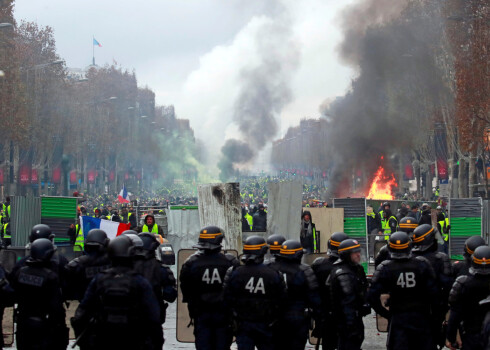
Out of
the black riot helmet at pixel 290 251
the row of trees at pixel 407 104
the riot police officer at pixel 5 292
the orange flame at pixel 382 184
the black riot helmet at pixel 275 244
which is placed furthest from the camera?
the orange flame at pixel 382 184

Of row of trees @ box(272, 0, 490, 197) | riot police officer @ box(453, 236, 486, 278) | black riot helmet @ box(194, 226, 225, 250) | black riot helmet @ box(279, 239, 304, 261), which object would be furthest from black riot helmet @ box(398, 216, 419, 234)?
row of trees @ box(272, 0, 490, 197)

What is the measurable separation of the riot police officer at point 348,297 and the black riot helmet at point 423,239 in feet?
2.32

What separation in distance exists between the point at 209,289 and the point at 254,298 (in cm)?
68

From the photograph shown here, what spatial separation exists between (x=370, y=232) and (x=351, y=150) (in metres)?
28.5

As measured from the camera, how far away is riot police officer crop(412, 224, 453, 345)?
27.4 feet

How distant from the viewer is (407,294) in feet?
26.2

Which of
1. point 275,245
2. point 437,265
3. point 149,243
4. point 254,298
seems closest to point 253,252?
point 254,298

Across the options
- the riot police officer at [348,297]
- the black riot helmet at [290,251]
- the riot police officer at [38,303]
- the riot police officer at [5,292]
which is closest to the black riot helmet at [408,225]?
the riot police officer at [348,297]

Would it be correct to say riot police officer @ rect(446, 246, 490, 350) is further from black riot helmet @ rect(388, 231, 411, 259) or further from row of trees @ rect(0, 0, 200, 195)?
row of trees @ rect(0, 0, 200, 195)

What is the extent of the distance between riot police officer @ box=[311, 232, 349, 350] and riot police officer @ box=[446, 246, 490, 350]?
1437 millimetres

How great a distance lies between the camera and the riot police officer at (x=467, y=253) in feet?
28.0

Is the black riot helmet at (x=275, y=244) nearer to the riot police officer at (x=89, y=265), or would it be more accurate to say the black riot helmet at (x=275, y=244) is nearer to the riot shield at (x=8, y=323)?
the riot police officer at (x=89, y=265)

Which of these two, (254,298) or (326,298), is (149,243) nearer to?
(254,298)

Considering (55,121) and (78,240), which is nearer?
(78,240)
